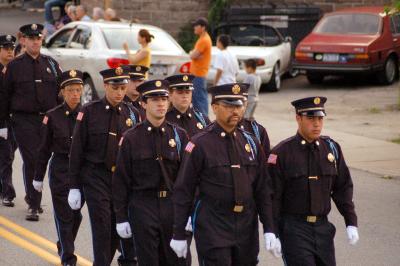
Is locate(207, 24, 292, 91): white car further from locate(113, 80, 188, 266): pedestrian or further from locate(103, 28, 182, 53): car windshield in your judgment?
locate(113, 80, 188, 266): pedestrian

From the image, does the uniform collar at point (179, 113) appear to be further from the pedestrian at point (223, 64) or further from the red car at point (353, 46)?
the red car at point (353, 46)

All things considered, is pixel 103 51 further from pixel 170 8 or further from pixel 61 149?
pixel 61 149

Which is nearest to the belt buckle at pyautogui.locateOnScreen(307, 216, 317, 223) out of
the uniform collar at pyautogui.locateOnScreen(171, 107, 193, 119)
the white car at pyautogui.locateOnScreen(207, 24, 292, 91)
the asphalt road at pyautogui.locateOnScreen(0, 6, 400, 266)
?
the uniform collar at pyautogui.locateOnScreen(171, 107, 193, 119)

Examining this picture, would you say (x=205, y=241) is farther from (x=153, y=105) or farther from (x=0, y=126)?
(x=0, y=126)

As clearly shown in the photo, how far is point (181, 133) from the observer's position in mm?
8578

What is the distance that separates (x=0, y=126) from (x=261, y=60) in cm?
1098

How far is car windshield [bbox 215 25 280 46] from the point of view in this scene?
79.8 ft

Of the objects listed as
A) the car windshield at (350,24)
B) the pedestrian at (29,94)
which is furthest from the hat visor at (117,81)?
the car windshield at (350,24)

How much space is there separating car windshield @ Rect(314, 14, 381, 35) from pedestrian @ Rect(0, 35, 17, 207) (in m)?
12.4

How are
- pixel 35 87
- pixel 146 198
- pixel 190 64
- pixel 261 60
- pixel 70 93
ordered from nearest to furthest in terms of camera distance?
pixel 146 198 → pixel 70 93 → pixel 35 87 → pixel 190 64 → pixel 261 60

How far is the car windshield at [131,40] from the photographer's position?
64.5 feet

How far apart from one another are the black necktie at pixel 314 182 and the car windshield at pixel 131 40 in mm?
12057

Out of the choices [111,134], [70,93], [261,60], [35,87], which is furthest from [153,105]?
[261,60]

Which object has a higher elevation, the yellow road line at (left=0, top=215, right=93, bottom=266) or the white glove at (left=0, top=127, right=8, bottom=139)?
the white glove at (left=0, top=127, right=8, bottom=139)
